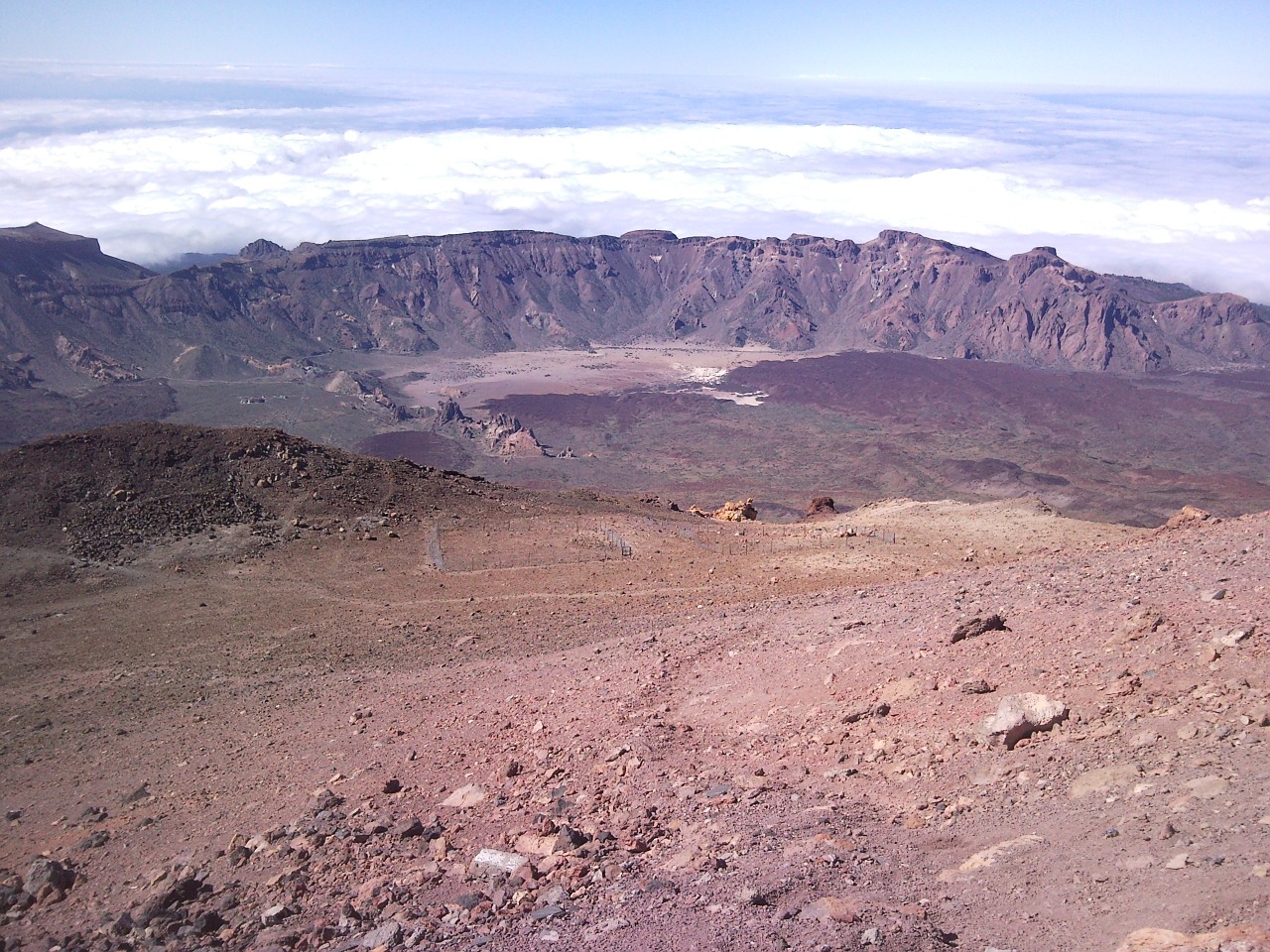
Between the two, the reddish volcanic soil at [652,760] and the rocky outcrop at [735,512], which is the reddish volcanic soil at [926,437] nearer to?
the rocky outcrop at [735,512]

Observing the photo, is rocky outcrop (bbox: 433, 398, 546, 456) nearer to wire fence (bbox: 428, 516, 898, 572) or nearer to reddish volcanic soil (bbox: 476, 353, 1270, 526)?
reddish volcanic soil (bbox: 476, 353, 1270, 526)

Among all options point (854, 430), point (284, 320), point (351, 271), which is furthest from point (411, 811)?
point (351, 271)

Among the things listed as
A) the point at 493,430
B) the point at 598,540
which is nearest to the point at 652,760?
the point at 598,540

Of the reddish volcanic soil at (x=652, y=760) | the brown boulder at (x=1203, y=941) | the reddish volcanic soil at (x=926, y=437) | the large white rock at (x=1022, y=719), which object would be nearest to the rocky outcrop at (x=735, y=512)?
the reddish volcanic soil at (x=652, y=760)

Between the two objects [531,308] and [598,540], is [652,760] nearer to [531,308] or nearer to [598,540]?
[598,540]

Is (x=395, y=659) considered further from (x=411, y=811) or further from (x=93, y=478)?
(x=93, y=478)

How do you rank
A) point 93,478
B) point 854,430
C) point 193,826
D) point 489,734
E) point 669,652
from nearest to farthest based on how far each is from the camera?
point 193,826, point 489,734, point 669,652, point 93,478, point 854,430
